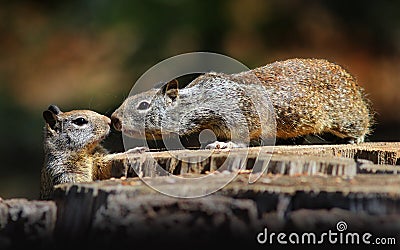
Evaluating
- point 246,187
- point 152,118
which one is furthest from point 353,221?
point 152,118

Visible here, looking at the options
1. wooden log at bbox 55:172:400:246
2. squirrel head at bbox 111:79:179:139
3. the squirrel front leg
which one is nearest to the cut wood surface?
wooden log at bbox 55:172:400:246

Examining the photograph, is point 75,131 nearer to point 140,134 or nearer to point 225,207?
point 140,134

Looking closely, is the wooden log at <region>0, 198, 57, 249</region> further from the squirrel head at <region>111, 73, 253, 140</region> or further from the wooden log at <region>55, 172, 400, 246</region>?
the squirrel head at <region>111, 73, 253, 140</region>

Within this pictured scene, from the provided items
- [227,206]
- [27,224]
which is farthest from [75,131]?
[227,206]

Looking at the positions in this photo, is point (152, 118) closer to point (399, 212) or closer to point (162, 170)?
point (162, 170)

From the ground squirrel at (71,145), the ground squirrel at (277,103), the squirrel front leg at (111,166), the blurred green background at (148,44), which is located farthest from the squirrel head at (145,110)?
the blurred green background at (148,44)

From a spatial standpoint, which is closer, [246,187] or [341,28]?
[246,187]
